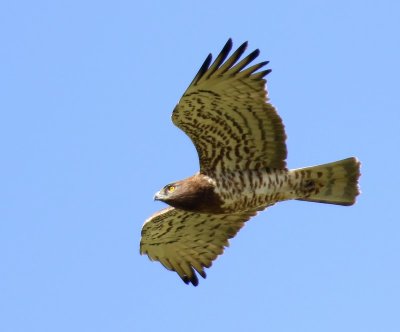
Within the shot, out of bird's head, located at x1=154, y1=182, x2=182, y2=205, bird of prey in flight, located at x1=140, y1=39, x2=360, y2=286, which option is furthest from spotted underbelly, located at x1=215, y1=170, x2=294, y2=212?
bird's head, located at x1=154, y1=182, x2=182, y2=205

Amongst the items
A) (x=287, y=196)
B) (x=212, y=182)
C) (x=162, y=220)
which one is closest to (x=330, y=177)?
(x=287, y=196)

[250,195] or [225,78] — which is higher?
[225,78]

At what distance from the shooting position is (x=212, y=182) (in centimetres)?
1437

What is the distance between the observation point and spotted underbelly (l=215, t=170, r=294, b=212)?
14.3 metres

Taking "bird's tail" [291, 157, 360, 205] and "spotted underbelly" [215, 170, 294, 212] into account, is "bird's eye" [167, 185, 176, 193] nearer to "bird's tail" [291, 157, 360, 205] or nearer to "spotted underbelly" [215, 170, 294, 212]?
"spotted underbelly" [215, 170, 294, 212]

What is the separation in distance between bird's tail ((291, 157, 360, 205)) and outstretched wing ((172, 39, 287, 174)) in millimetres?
340

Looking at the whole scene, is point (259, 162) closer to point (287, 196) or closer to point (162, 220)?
point (287, 196)

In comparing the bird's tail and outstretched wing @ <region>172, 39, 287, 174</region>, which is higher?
outstretched wing @ <region>172, 39, 287, 174</region>

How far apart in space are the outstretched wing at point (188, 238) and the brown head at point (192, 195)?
1033 millimetres

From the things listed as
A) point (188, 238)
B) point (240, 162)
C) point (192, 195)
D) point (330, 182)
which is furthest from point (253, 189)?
point (188, 238)

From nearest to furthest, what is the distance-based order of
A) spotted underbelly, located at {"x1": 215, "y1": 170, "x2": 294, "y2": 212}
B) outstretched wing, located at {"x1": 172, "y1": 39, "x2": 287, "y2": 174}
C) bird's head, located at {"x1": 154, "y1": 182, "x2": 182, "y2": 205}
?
outstretched wing, located at {"x1": 172, "y1": 39, "x2": 287, "y2": 174} → spotted underbelly, located at {"x1": 215, "y1": 170, "x2": 294, "y2": 212} → bird's head, located at {"x1": 154, "y1": 182, "x2": 182, "y2": 205}

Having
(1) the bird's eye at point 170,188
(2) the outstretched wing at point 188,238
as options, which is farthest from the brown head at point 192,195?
(2) the outstretched wing at point 188,238

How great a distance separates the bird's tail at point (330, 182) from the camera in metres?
14.3

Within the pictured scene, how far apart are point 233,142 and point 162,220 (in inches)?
70.8
